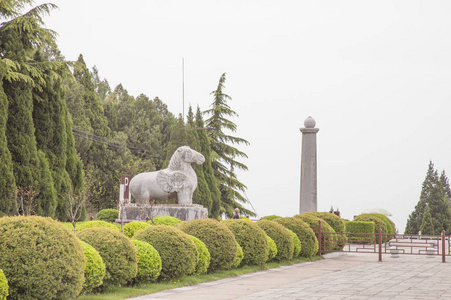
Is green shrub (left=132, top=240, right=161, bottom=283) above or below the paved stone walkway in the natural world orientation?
above

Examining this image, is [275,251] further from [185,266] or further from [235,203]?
[235,203]

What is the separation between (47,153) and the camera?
23672 millimetres

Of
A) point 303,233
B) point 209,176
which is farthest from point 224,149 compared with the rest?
point 303,233

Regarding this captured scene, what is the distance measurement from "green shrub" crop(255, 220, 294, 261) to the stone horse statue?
18.2 feet

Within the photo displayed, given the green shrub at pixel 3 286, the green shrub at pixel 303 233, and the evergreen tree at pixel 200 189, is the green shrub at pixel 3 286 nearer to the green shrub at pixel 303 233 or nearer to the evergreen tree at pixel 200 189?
the green shrub at pixel 303 233

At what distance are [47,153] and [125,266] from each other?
616 inches

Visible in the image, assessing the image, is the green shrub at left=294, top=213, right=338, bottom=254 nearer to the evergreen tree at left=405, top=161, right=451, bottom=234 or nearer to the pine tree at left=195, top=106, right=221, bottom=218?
the pine tree at left=195, top=106, right=221, bottom=218

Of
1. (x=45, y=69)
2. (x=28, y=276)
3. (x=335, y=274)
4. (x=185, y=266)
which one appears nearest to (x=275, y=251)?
(x=335, y=274)

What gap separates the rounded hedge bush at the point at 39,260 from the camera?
293 inches

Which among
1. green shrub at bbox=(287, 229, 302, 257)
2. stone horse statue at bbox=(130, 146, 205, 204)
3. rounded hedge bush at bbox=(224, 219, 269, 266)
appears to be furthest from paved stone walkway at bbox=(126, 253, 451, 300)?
stone horse statue at bbox=(130, 146, 205, 204)

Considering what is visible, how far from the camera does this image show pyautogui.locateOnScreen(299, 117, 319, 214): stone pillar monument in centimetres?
2484

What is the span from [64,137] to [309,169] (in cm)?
1104

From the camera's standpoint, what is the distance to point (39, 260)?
7516 millimetres

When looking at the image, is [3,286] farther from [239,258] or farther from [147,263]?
[239,258]
